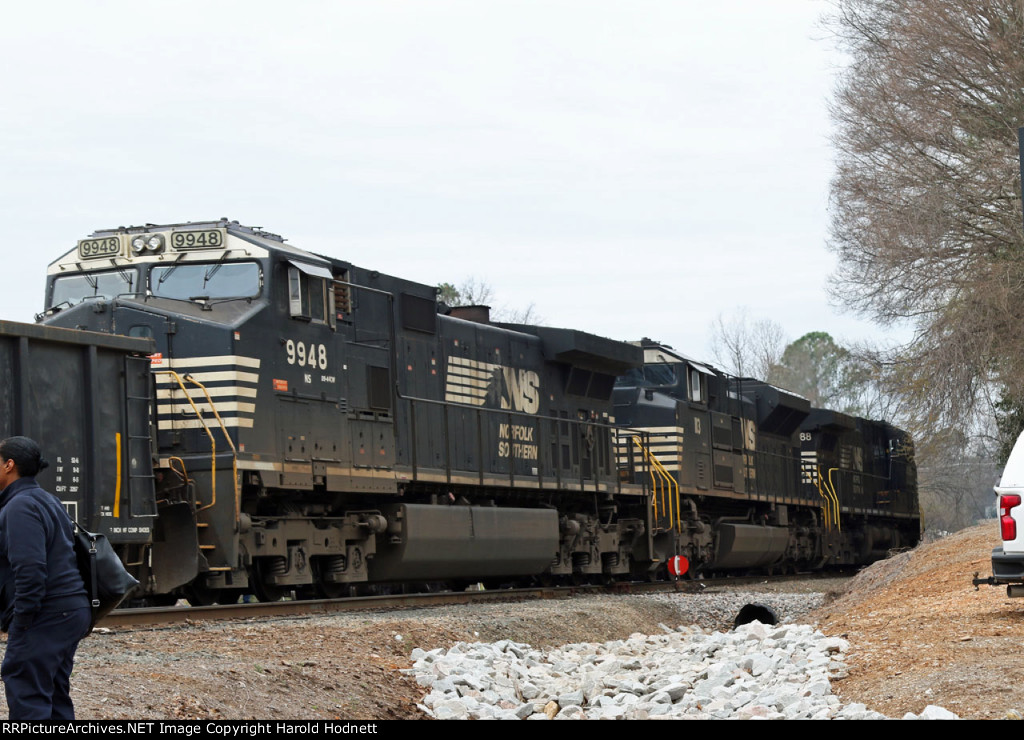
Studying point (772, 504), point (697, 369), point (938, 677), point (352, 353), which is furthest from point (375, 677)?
point (772, 504)

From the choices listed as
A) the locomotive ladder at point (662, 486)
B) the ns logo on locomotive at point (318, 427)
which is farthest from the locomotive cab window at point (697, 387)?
the locomotive ladder at point (662, 486)

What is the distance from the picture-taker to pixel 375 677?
9273 mm

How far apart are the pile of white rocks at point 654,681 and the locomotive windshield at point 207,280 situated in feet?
14.8

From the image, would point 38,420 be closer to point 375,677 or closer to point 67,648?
point 375,677

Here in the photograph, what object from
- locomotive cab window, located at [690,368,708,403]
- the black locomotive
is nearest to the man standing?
the black locomotive

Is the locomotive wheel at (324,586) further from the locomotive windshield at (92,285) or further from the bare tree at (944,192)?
the bare tree at (944,192)

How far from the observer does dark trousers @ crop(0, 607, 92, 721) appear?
17.8 ft

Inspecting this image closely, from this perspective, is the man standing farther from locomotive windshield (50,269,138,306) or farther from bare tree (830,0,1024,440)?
bare tree (830,0,1024,440)

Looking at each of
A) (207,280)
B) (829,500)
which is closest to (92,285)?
(207,280)

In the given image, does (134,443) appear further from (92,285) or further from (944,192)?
(944,192)

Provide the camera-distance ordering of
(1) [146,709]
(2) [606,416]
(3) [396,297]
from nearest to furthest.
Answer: (1) [146,709], (3) [396,297], (2) [606,416]

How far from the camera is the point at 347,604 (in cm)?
1406

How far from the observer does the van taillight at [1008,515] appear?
990cm

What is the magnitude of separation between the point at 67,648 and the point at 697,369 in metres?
19.4
